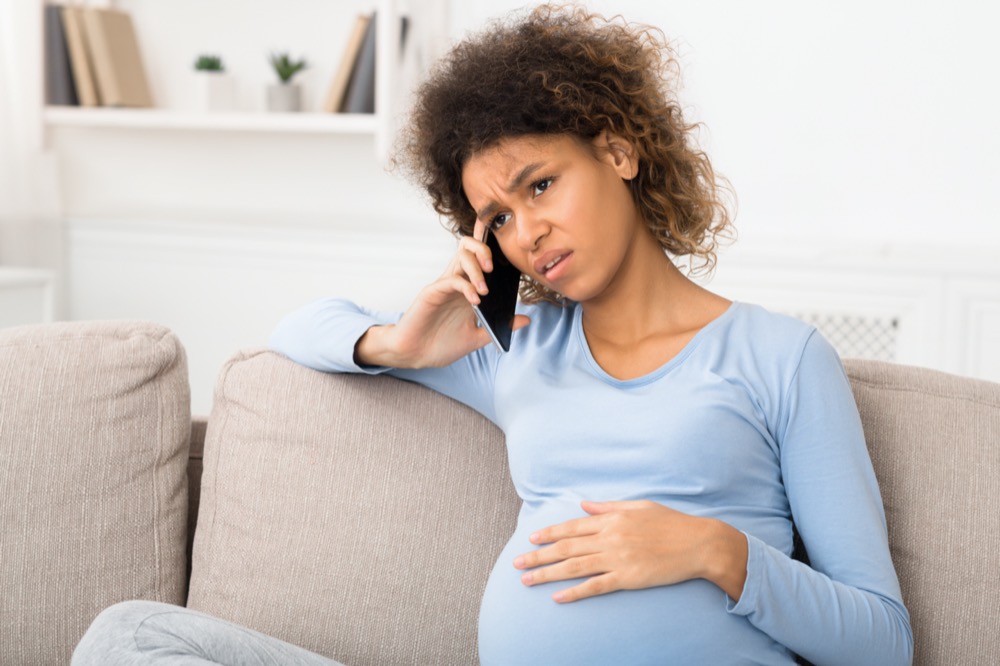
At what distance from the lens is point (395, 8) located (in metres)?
2.85

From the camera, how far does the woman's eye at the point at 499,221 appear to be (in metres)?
1.29

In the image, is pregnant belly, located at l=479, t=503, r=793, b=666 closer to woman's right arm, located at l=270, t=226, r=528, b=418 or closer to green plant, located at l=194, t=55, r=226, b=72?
woman's right arm, located at l=270, t=226, r=528, b=418

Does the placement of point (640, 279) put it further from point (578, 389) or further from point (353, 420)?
point (353, 420)

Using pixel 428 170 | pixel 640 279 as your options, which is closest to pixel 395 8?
pixel 428 170

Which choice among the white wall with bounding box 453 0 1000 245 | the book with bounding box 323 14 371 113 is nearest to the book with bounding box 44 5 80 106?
the book with bounding box 323 14 371 113

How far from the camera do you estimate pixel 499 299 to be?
4.39 feet

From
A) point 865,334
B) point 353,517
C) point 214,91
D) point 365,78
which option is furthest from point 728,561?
point 214,91

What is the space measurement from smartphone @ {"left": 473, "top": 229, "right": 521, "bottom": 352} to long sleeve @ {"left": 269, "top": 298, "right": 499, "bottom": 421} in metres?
0.07

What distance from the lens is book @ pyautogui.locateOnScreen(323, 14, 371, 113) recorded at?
2.92 m

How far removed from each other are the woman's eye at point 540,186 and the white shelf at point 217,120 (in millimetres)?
1709

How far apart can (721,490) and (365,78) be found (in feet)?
6.68

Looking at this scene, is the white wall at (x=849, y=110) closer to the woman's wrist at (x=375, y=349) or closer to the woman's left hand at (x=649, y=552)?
the woman's wrist at (x=375, y=349)

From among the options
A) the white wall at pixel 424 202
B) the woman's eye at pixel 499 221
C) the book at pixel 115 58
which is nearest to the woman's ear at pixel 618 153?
the woman's eye at pixel 499 221

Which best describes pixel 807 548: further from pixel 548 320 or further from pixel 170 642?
pixel 170 642
